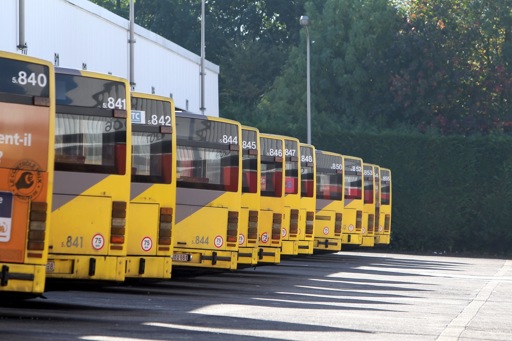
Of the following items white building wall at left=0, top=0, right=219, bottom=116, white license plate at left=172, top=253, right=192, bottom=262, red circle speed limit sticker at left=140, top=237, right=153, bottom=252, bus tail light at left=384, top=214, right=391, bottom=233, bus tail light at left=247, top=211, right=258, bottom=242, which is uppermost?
white building wall at left=0, top=0, right=219, bottom=116

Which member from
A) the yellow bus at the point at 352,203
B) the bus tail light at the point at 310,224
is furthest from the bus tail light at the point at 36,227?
the yellow bus at the point at 352,203

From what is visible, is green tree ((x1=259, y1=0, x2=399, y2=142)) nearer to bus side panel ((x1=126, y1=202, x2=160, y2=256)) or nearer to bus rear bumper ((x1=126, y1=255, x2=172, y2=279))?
bus side panel ((x1=126, y1=202, x2=160, y2=256))

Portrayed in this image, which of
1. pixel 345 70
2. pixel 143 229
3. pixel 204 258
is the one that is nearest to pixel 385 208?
pixel 345 70

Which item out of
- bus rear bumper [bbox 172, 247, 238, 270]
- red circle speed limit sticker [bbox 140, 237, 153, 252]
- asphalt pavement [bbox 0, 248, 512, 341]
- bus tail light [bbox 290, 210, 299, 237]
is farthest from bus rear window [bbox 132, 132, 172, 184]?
bus tail light [bbox 290, 210, 299, 237]

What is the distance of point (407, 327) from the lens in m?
17.7

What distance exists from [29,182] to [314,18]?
5991cm

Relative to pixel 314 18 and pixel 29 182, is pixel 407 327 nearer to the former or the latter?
pixel 29 182

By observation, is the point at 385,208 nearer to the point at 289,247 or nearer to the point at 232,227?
the point at 289,247

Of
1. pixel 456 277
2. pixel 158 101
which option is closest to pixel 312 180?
pixel 456 277

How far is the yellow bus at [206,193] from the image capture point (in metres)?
23.5

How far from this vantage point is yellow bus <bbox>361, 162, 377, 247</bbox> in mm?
44062

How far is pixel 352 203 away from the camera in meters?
41.4

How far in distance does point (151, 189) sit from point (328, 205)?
57.9ft

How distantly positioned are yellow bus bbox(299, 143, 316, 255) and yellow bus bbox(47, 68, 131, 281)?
539 inches
